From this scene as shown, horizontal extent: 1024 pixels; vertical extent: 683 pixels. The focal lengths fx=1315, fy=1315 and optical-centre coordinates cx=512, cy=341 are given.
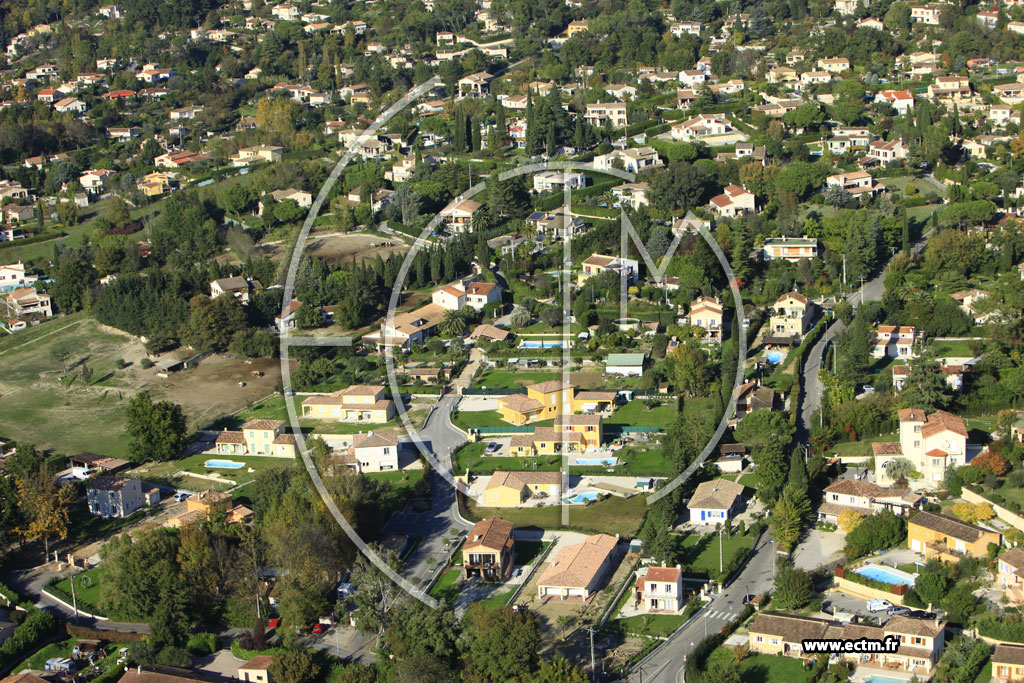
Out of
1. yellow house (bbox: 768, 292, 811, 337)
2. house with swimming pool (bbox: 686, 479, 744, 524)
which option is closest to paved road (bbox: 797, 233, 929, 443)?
yellow house (bbox: 768, 292, 811, 337)

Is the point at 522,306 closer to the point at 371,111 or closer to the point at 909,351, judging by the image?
the point at 909,351

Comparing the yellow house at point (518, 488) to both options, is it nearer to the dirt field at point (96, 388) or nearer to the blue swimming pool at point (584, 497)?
the blue swimming pool at point (584, 497)

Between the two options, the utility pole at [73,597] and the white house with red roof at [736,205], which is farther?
the white house with red roof at [736,205]

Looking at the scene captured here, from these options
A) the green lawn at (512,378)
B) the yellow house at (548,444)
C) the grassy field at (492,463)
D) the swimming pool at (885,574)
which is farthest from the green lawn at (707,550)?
the green lawn at (512,378)

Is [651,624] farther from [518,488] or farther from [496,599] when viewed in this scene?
[518,488]

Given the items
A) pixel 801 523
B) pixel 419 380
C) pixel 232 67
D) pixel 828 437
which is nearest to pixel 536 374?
pixel 419 380

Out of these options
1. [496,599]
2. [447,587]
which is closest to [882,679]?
[496,599]

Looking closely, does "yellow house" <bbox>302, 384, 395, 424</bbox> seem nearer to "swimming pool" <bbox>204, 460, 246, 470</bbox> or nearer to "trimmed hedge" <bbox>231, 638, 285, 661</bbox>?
"swimming pool" <bbox>204, 460, 246, 470</bbox>
